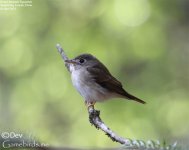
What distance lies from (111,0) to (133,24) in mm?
142

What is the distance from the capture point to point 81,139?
77.0 inches

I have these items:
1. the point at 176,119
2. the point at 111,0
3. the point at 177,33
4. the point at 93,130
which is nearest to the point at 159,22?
the point at 177,33

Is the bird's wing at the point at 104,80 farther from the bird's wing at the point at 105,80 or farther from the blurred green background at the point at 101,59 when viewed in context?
the blurred green background at the point at 101,59

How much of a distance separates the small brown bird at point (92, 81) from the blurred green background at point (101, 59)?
18 centimetres

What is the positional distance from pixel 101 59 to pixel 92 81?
0.24m

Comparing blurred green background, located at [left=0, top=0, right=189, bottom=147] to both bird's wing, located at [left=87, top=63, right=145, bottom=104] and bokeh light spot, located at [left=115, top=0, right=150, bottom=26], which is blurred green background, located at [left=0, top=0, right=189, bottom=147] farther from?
bird's wing, located at [left=87, top=63, right=145, bottom=104]

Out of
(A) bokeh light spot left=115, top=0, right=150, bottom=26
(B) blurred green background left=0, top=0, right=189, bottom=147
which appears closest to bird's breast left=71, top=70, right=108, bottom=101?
(B) blurred green background left=0, top=0, right=189, bottom=147

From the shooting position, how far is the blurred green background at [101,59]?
6.42ft

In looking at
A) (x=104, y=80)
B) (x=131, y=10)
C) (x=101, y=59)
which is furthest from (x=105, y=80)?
(x=131, y=10)

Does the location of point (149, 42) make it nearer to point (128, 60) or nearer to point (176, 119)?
point (128, 60)

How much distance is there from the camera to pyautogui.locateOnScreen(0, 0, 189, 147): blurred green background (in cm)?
196

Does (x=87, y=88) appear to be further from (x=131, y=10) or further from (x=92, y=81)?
(x=131, y=10)

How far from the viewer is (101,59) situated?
200 centimetres

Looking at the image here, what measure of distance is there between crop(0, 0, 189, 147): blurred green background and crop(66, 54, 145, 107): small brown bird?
7.0 inches
